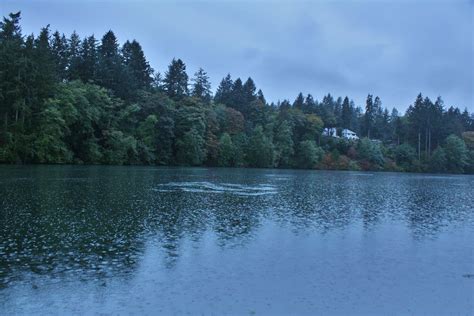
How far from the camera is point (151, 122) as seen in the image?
302ft

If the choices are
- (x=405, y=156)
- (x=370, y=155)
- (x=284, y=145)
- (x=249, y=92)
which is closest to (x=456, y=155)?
(x=405, y=156)

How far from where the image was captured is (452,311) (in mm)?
12172

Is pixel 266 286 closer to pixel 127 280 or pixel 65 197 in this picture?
pixel 127 280

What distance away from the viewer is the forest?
230ft

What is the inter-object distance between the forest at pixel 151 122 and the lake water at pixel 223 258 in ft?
139

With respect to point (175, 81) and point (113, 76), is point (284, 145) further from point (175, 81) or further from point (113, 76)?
point (113, 76)

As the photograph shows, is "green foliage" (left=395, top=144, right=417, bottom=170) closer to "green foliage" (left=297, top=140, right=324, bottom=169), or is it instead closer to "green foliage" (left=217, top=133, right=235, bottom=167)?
"green foliage" (left=297, top=140, right=324, bottom=169)

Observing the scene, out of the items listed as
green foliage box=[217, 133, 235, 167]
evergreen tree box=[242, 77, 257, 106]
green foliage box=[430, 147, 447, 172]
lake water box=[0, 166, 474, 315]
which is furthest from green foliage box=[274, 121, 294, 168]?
lake water box=[0, 166, 474, 315]

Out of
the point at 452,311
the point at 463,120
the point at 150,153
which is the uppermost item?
the point at 463,120

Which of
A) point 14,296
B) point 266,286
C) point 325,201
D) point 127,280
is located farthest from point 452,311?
point 325,201

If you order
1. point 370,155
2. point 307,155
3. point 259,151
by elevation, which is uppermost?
point 370,155

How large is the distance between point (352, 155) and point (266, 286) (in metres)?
129

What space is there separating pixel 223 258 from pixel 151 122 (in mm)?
78368

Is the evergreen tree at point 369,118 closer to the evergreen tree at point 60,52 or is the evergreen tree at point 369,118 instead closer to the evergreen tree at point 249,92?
the evergreen tree at point 249,92
